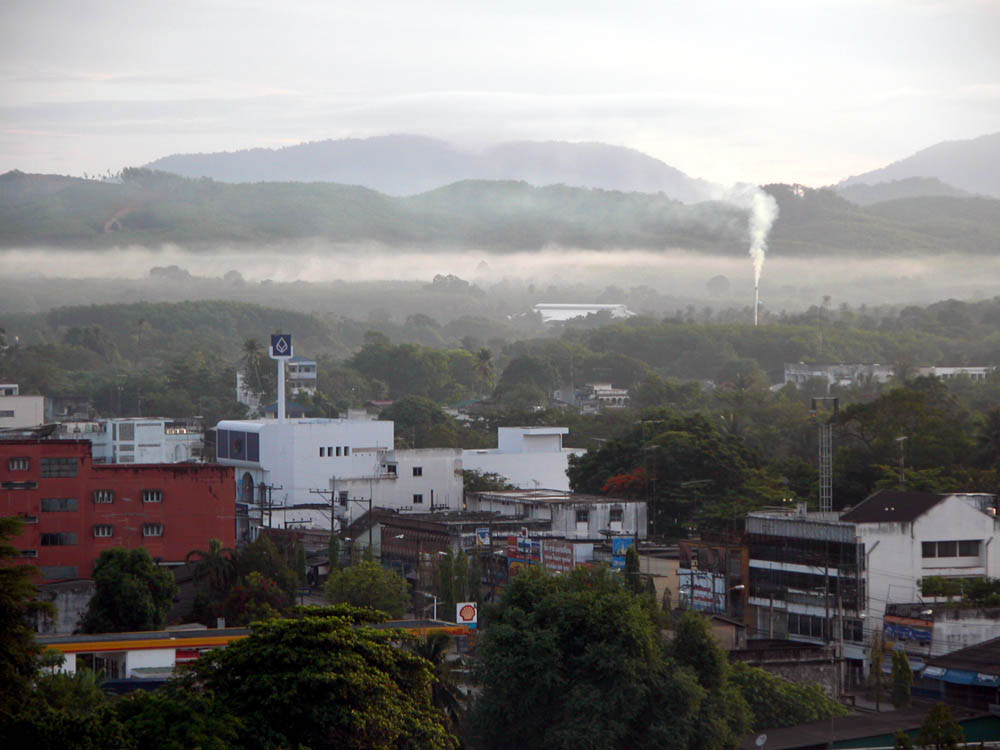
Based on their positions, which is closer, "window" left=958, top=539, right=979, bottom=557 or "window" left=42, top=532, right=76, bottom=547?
"window" left=958, top=539, right=979, bottom=557

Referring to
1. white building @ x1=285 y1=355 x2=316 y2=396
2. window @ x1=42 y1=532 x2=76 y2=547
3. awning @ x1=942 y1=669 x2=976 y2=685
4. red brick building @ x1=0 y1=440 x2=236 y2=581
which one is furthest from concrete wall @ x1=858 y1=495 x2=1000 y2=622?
white building @ x1=285 y1=355 x2=316 y2=396

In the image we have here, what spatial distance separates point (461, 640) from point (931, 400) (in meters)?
34.4

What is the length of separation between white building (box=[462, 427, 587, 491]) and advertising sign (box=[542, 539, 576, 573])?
1927 centimetres

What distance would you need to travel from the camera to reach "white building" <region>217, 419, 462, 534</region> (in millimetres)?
54312

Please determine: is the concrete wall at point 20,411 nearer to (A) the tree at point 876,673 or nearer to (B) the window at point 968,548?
(B) the window at point 968,548

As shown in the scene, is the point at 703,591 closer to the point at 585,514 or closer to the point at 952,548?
the point at 952,548

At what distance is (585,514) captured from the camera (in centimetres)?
4603

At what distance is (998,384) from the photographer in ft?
300

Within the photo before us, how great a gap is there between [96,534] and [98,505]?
756 mm

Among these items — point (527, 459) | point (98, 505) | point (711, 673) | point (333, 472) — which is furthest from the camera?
point (527, 459)

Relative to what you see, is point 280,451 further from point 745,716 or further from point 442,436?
point 745,716

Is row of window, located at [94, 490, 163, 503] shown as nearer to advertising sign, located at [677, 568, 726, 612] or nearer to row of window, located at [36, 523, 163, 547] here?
row of window, located at [36, 523, 163, 547]

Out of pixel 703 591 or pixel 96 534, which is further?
pixel 96 534

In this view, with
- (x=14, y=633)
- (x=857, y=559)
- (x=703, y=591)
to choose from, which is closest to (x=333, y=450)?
(x=703, y=591)
